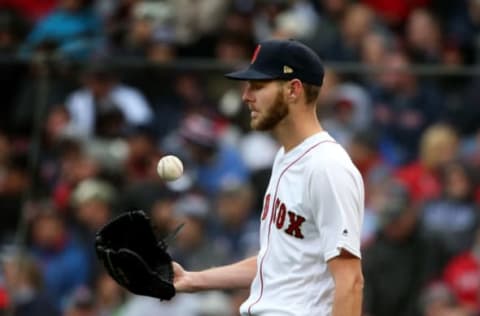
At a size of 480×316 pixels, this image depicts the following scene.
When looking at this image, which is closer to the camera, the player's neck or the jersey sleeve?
the jersey sleeve

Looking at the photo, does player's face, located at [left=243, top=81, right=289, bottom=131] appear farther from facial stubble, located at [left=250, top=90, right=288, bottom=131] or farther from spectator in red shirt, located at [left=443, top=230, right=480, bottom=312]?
spectator in red shirt, located at [left=443, top=230, right=480, bottom=312]

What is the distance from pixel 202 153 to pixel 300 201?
16.7 ft

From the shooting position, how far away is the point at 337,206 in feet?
17.6

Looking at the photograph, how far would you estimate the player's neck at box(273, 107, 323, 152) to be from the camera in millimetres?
5660

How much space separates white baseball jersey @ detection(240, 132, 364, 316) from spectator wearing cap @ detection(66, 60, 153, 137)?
5.33m

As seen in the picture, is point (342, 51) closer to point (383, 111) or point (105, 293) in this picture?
point (383, 111)

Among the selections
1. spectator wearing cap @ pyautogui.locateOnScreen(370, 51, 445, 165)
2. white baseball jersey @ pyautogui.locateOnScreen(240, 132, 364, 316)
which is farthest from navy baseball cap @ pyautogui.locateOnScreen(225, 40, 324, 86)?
spectator wearing cap @ pyautogui.locateOnScreen(370, 51, 445, 165)

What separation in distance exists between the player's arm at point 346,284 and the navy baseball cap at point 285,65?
0.72 metres

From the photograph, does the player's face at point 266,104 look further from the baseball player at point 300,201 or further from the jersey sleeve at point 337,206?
the jersey sleeve at point 337,206

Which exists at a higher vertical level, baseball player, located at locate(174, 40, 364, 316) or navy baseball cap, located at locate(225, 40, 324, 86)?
navy baseball cap, located at locate(225, 40, 324, 86)

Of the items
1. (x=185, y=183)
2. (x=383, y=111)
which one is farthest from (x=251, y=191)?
(x=383, y=111)

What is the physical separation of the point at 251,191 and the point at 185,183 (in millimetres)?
481

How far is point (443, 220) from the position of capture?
9.71 metres

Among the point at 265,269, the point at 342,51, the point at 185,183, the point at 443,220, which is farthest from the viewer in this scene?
the point at 342,51
